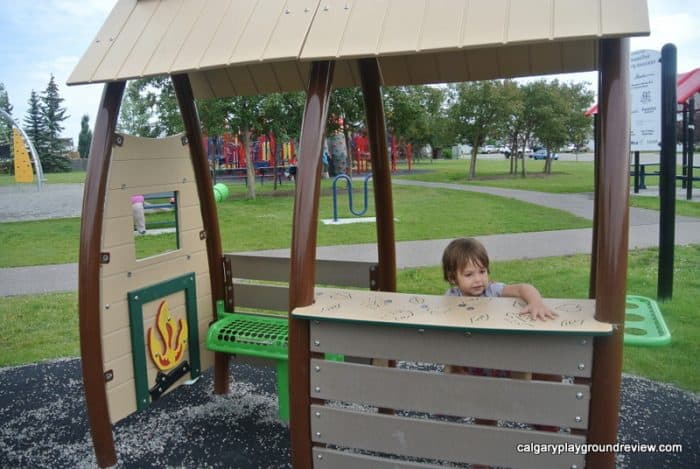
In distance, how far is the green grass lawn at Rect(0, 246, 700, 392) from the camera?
447 cm

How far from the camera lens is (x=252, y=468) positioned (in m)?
3.09

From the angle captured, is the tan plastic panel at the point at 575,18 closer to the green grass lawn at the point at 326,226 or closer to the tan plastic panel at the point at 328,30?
the tan plastic panel at the point at 328,30

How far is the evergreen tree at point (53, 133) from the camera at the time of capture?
167ft

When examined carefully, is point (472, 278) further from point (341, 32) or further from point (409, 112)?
point (409, 112)

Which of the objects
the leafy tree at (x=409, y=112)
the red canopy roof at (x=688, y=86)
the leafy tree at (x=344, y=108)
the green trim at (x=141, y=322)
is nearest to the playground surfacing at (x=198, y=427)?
the green trim at (x=141, y=322)

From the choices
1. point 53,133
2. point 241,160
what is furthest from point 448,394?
point 53,133

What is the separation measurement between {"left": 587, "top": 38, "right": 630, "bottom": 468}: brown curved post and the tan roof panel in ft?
0.75

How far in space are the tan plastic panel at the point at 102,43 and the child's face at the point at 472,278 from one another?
1.91 metres

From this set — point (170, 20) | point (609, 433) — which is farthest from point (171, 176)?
point (609, 433)

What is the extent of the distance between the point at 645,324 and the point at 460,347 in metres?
1.18

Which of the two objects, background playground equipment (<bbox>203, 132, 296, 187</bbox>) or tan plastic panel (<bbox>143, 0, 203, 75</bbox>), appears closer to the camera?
tan plastic panel (<bbox>143, 0, 203, 75</bbox>)

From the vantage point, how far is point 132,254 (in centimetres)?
323

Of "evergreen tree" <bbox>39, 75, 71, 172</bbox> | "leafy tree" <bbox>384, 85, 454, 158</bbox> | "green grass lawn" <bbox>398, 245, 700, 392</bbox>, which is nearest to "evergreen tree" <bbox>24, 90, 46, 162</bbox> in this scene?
"evergreen tree" <bbox>39, 75, 71, 172</bbox>

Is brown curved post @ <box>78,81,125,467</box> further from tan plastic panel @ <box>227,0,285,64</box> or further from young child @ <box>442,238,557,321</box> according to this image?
young child @ <box>442,238,557,321</box>
